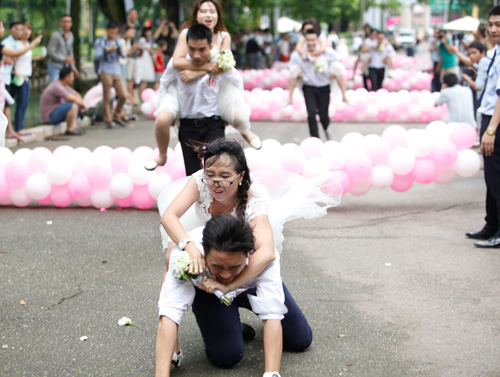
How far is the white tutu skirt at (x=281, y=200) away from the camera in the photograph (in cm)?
411

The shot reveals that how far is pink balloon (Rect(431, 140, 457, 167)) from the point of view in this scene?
721 cm

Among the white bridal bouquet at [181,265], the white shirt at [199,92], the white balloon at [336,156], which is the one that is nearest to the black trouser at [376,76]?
the white balloon at [336,156]

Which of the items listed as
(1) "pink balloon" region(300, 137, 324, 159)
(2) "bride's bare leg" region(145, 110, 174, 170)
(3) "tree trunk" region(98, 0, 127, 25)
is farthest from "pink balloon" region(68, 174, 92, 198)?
(3) "tree trunk" region(98, 0, 127, 25)

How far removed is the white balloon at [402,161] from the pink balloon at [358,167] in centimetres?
28

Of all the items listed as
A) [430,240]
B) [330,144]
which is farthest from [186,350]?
[330,144]

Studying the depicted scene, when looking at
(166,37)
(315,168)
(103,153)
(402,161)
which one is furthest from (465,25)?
(103,153)

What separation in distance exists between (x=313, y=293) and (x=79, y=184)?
3.16 m

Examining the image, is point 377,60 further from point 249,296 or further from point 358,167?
point 249,296

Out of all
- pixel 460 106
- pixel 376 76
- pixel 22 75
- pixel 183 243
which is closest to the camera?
pixel 183 243

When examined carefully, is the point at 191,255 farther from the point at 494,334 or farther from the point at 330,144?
the point at 330,144

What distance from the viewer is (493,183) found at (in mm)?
5977

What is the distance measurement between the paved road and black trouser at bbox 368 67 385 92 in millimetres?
9488

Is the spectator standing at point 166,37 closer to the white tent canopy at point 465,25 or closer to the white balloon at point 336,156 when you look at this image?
the white tent canopy at point 465,25

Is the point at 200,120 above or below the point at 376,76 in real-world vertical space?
above
